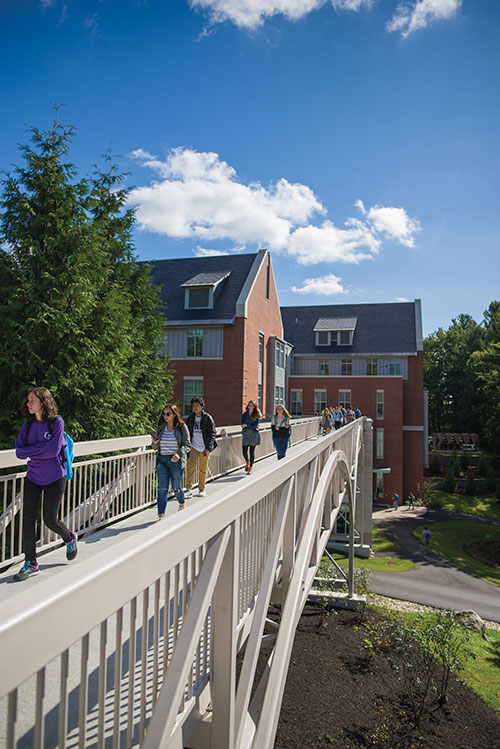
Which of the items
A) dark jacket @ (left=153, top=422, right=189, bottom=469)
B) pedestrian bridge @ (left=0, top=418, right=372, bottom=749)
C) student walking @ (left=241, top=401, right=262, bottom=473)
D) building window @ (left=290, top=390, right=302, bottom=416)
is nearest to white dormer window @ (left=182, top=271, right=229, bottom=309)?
building window @ (left=290, top=390, right=302, bottom=416)

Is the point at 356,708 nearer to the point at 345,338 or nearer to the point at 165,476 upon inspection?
the point at 165,476

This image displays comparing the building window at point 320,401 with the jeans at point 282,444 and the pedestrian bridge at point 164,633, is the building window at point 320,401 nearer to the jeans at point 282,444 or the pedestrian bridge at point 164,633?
the jeans at point 282,444

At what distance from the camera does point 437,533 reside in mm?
32875

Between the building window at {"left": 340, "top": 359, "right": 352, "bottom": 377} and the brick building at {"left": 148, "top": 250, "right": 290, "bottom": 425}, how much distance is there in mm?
13392

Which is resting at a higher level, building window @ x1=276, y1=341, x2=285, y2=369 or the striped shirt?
building window @ x1=276, y1=341, x2=285, y2=369

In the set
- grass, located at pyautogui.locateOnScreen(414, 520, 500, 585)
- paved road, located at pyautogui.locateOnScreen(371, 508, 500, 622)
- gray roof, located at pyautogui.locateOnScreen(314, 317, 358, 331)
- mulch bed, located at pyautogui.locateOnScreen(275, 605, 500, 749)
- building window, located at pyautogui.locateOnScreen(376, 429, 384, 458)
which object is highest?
gray roof, located at pyautogui.locateOnScreen(314, 317, 358, 331)

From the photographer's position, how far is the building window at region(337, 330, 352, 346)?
149 feet

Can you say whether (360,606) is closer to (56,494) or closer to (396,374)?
(56,494)

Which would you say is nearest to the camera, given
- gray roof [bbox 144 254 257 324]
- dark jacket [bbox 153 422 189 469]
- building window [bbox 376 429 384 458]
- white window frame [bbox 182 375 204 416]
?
dark jacket [bbox 153 422 189 469]

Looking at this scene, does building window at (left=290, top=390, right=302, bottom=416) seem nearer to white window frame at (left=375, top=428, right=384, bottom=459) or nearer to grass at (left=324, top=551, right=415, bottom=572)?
white window frame at (left=375, top=428, right=384, bottom=459)

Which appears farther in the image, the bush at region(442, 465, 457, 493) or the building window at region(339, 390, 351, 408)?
the bush at region(442, 465, 457, 493)

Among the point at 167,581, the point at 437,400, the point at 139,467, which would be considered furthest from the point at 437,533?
the point at 437,400

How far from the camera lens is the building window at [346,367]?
4444 cm

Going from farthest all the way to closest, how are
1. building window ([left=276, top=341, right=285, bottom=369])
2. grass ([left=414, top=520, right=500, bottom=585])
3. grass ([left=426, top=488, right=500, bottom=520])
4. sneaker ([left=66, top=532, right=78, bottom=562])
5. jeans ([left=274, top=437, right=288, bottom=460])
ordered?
grass ([left=426, top=488, right=500, bottom=520]), building window ([left=276, top=341, right=285, bottom=369]), grass ([left=414, top=520, right=500, bottom=585]), jeans ([left=274, top=437, right=288, bottom=460]), sneaker ([left=66, top=532, right=78, bottom=562])
